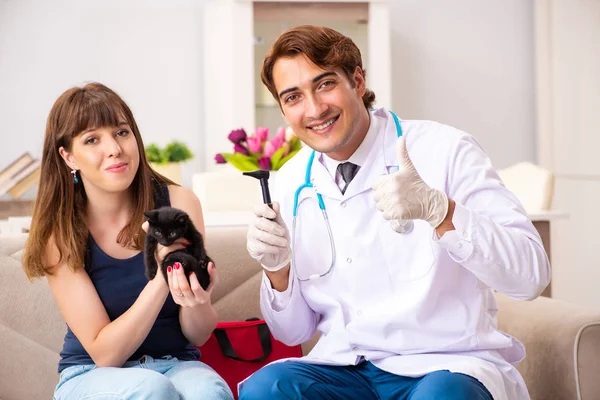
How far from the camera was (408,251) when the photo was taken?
1.56 m

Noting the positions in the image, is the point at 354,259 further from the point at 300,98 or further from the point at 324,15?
the point at 324,15

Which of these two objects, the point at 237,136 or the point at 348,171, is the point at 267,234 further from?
the point at 237,136

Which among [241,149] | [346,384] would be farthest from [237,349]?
[241,149]

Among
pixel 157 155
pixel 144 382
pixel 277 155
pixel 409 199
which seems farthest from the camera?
pixel 157 155

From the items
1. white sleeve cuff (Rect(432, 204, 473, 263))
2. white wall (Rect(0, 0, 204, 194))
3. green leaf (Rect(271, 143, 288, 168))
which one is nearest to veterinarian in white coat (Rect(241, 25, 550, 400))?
white sleeve cuff (Rect(432, 204, 473, 263))

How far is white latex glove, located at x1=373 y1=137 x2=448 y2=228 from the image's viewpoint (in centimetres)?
134

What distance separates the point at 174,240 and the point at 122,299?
300 millimetres

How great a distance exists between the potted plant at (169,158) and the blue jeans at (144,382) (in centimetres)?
288

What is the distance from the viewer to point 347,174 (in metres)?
1.67

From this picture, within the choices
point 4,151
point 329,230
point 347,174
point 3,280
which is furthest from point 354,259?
point 4,151

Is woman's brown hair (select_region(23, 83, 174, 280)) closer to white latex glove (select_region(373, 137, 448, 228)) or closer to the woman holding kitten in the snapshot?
the woman holding kitten

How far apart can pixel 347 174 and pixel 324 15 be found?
133 inches

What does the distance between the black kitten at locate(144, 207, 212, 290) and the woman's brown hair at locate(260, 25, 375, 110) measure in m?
0.45

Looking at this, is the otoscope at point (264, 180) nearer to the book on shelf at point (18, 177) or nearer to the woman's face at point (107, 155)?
the woman's face at point (107, 155)
